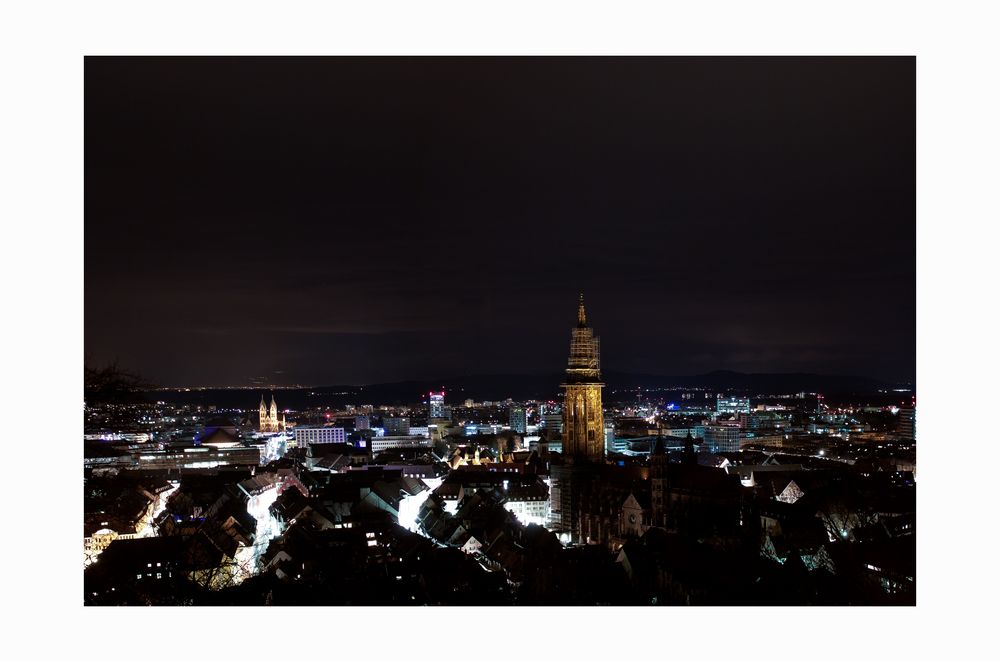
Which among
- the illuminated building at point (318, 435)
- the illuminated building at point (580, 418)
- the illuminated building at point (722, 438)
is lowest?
the illuminated building at point (318, 435)

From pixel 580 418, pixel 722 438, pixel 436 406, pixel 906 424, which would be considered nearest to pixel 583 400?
pixel 580 418

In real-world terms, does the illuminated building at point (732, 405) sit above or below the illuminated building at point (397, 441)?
above

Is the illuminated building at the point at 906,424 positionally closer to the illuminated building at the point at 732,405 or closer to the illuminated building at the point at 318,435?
the illuminated building at the point at 732,405

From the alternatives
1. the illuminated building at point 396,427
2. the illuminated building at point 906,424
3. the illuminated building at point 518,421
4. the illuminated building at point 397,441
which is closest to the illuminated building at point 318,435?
the illuminated building at point 396,427

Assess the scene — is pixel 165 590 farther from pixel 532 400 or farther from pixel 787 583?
pixel 532 400

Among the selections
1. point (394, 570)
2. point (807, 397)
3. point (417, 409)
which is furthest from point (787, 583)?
point (417, 409)

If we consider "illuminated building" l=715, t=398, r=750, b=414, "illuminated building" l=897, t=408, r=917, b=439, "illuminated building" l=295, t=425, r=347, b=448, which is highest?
"illuminated building" l=897, t=408, r=917, b=439

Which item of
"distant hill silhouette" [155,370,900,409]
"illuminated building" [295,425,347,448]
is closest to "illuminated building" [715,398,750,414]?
"distant hill silhouette" [155,370,900,409]

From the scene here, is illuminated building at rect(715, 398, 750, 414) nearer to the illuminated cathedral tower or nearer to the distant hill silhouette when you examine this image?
the distant hill silhouette
